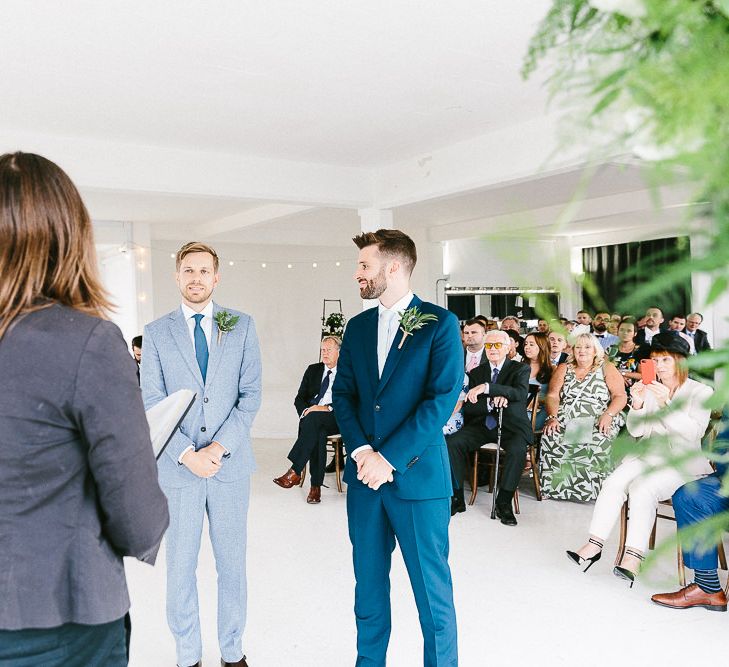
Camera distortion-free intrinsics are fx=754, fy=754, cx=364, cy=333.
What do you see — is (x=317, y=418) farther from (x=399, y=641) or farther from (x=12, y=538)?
(x=12, y=538)

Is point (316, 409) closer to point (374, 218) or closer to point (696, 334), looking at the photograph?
point (374, 218)

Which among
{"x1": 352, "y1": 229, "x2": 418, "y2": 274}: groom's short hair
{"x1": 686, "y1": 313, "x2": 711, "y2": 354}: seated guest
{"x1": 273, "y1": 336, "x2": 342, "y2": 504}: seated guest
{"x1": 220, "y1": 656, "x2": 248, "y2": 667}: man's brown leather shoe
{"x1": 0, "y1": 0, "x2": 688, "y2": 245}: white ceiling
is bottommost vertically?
{"x1": 220, "y1": 656, "x2": 248, "y2": 667}: man's brown leather shoe

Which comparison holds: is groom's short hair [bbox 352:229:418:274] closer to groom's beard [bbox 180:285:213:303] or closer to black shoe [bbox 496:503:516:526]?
groom's beard [bbox 180:285:213:303]

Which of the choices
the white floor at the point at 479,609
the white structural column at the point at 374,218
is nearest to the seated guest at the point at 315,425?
the white floor at the point at 479,609

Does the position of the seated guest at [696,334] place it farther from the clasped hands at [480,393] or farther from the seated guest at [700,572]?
the seated guest at [700,572]

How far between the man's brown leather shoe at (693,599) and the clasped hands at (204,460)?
2.21 meters

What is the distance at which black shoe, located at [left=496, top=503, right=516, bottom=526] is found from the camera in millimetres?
4995

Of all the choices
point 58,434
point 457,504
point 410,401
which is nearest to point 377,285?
point 410,401

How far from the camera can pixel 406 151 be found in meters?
6.85

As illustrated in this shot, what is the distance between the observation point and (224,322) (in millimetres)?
2742

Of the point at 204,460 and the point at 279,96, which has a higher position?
the point at 279,96

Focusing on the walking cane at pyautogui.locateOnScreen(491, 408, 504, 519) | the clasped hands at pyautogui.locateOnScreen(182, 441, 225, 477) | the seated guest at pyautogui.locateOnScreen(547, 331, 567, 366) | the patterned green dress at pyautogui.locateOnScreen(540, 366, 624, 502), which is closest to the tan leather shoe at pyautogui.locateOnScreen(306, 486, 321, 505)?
the walking cane at pyautogui.locateOnScreen(491, 408, 504, 519)

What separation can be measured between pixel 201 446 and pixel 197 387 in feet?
0.70

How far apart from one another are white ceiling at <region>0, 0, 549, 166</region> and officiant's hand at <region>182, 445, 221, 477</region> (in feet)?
7.19
